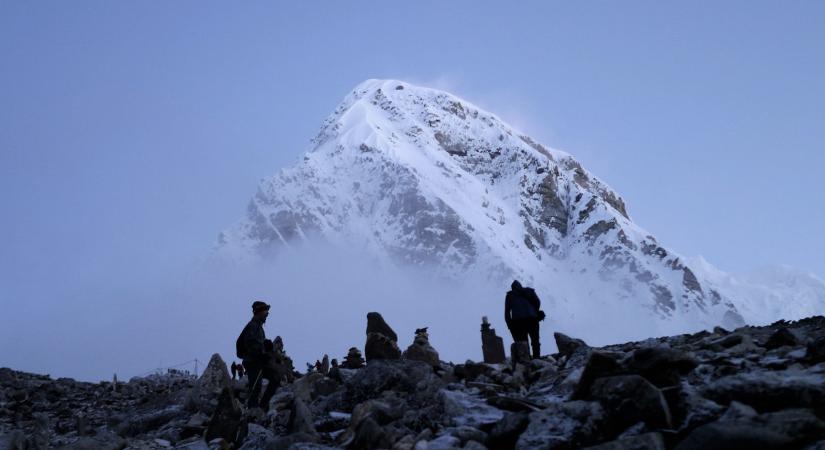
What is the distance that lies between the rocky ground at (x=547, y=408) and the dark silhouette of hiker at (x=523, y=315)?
4.48ft

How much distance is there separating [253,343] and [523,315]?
505cm

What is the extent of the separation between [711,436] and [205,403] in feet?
28.0

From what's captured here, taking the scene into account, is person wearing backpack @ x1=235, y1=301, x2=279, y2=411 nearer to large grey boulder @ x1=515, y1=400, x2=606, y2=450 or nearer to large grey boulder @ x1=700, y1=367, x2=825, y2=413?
large grey boulder @ x1=515, y1=400, x2=606, y2=450

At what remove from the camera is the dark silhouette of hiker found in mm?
12750

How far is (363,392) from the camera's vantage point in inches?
326

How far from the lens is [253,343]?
10.3 metres

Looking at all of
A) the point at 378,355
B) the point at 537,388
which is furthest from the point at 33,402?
the point at 537,388

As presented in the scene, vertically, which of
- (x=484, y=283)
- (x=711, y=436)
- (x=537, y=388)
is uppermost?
(x=484, y=283)

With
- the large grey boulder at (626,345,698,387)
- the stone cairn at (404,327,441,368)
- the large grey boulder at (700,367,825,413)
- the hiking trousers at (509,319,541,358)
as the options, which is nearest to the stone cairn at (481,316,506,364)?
the hiking trousers at (509,319,541,358)

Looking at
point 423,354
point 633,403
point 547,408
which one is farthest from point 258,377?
point 633,403

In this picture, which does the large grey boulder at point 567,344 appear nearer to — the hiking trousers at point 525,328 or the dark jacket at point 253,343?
the hiking trousers at point 525,328

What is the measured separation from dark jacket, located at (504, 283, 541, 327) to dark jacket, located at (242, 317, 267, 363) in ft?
15.2

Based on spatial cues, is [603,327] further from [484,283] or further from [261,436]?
[261,436]

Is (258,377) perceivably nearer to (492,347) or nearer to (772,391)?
(492,347)
